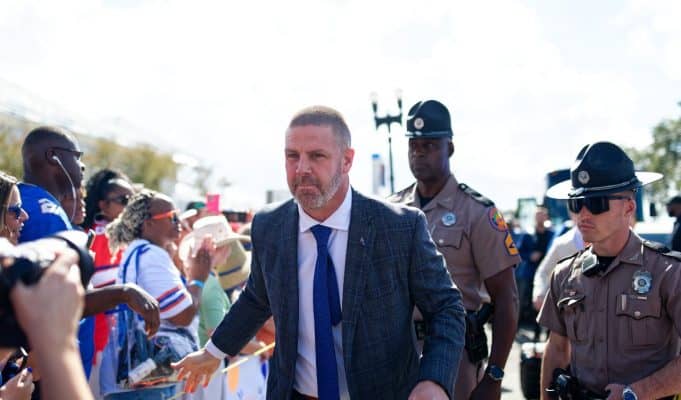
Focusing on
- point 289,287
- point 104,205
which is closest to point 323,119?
point 289,287

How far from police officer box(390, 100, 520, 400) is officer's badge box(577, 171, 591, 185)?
0.68 meters

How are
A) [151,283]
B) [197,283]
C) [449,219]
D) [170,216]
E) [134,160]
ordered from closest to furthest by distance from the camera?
[449,219] < [151,283] < [170,216] < [197,283] < [134,160]

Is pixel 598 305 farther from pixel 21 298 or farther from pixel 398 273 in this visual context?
pixel 21 298

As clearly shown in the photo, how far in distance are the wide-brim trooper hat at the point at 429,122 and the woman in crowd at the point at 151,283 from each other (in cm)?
185

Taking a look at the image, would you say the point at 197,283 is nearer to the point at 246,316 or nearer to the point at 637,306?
the point at 246,316

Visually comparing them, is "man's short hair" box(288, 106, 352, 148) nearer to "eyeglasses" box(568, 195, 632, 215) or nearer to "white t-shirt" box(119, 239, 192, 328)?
"eyeglasses" box(568, 195, 632, 215)

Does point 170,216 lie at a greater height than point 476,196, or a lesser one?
lesser

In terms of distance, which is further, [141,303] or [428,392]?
[141,303]

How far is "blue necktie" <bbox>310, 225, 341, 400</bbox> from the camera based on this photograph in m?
2.99

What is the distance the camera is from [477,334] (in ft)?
13.5

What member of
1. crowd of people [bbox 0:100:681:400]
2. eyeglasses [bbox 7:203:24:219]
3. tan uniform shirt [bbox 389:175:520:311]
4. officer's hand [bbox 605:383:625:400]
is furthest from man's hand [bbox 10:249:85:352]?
tan uniform shirt [bbox 389:175:520:311]

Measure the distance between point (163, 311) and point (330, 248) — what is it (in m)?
1.99

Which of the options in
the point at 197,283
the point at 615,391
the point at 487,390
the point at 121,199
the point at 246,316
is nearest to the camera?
the point at 615,391

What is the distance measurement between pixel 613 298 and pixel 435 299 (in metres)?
0.96
